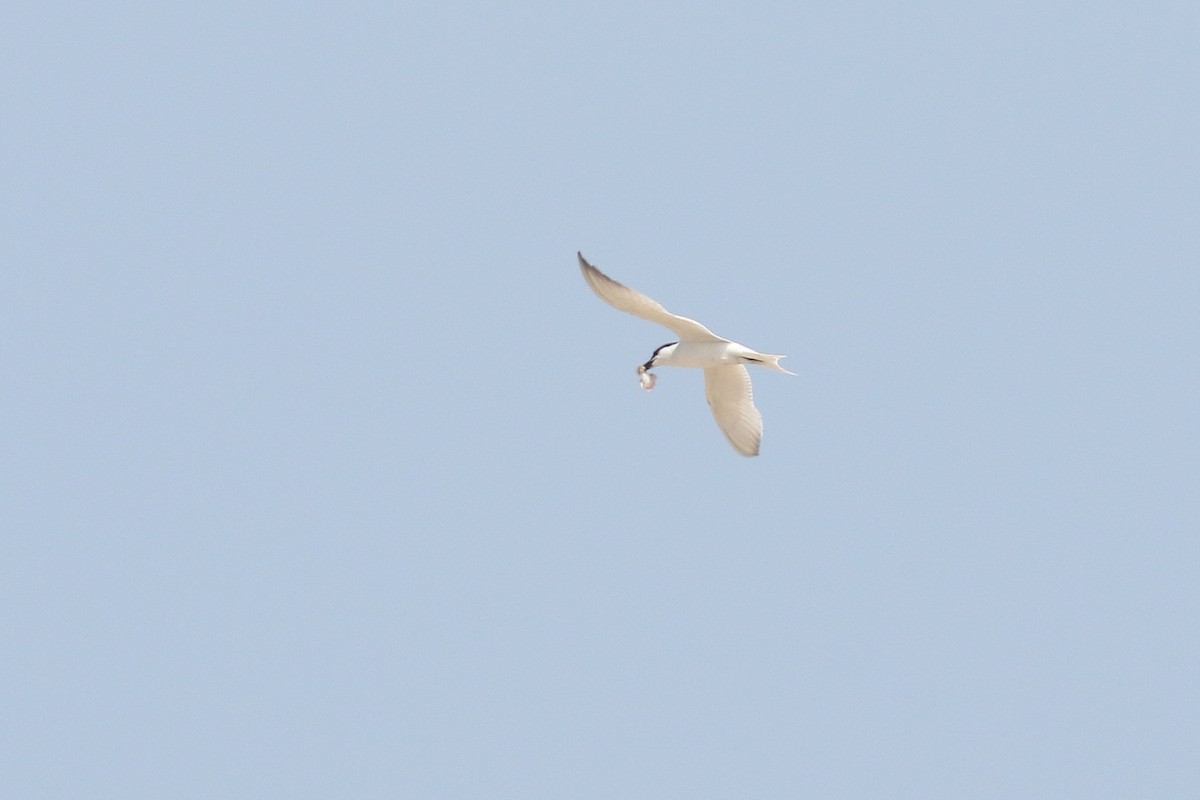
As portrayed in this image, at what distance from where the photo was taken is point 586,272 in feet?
62.5

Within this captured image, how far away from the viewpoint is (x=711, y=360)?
67.8 ft

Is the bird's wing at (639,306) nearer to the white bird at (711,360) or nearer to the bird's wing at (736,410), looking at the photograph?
the white bird at (711,360)

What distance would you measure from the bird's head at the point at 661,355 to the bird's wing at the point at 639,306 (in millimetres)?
195

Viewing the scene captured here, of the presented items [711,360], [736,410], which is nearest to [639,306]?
[711,360]

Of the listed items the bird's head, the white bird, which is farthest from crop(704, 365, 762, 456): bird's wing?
the bird's head

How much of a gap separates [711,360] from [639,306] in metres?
1.46

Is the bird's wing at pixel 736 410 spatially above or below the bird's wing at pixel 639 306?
below

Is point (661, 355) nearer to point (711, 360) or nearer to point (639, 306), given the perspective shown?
point (711, 360)

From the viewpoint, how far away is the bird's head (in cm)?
2089

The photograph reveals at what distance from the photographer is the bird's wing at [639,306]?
1906cm

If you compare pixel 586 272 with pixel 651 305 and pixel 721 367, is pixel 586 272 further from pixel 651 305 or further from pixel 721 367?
pixel 721 367

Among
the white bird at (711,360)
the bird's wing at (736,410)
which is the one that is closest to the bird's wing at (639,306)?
the white bird at (711,360)

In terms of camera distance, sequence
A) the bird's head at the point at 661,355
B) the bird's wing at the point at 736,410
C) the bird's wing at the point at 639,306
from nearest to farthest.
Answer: the bird's wing at the point at 639,306 → the bird's head at the point at 661,355 → the bird's wing at the point at 736,410

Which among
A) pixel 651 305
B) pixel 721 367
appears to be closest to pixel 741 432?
pixel 721 367
